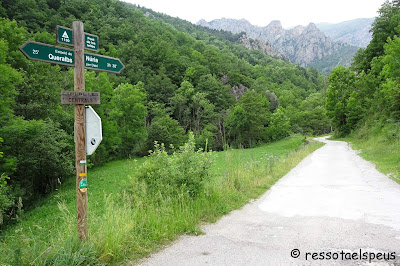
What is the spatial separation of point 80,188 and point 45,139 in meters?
17.6

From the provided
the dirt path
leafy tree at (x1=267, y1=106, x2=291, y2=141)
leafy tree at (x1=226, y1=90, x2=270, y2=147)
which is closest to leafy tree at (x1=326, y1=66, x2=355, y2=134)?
leafy tree at (x1=267, y1=106, x2=291, y2=141)

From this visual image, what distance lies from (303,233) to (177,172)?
316 cm

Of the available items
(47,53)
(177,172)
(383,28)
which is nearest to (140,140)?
(177,172)

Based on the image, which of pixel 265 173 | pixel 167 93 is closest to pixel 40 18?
pixel 167 93

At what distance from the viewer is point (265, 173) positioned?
11500mm

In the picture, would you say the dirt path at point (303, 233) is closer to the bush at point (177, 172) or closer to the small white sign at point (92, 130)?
the bush at point (177, 172)

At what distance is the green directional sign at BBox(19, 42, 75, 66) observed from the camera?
11.5 feet

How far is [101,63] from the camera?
424 centimetres

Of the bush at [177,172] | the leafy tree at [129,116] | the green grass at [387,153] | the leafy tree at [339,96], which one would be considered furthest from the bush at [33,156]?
the leafy tree at [339,96]

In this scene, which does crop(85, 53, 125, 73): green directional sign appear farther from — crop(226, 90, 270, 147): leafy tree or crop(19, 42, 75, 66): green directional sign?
crop(226, 90, 270, 147): leafy tree

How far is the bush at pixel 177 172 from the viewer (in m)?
6.34

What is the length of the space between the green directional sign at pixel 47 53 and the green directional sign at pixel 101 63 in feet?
0.83

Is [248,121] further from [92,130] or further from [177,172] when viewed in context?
[92,130]

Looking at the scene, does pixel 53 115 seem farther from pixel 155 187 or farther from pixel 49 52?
pixel 49 52
